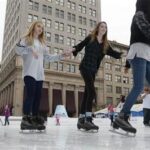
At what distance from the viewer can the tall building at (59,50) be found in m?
56.1

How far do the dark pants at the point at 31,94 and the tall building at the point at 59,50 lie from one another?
4757 centimetres

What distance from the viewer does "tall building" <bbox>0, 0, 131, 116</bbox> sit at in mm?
56062

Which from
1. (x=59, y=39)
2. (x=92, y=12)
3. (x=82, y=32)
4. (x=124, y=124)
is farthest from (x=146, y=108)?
(x=92, y=12)

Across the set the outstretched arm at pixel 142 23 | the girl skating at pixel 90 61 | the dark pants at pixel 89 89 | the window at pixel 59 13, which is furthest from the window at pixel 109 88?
the outstretched arm at pixel 142 23

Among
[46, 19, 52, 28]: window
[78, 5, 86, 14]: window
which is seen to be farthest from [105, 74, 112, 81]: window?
[46, 19, 52, 28]: window

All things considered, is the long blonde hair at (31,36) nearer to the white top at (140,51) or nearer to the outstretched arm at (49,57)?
the outstretched arm at (49,57)

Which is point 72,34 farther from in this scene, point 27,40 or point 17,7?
point 27,40

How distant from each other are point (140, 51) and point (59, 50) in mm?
55637

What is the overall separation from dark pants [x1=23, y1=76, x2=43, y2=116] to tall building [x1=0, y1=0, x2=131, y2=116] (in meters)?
47.6

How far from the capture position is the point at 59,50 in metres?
59.8

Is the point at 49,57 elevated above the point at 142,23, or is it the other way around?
the point at 142,23

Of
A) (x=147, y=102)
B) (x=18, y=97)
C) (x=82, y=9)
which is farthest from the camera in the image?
(x=82, y=9)

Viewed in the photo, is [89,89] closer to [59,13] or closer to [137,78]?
[137,78]

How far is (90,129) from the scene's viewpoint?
4953mm
